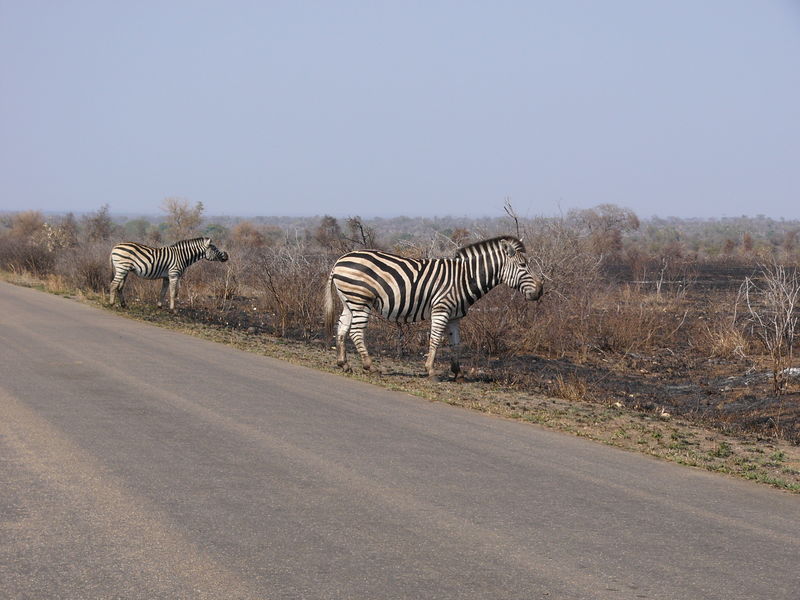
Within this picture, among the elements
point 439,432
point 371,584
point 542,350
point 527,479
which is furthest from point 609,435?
point 542,350

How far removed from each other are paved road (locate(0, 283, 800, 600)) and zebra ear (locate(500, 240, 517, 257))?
4.00 meters

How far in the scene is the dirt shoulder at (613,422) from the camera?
9.99 m

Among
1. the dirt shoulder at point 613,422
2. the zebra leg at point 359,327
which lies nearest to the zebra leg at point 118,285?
the dirt shoulder at point 613,422

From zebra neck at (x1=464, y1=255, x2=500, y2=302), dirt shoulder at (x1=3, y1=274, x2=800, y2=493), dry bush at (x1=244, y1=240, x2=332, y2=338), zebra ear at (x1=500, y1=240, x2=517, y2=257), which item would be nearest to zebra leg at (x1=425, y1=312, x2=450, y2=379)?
dirt shoulder at (x1=3, y1=274, x2=800, y2=493)

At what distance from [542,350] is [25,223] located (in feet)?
207

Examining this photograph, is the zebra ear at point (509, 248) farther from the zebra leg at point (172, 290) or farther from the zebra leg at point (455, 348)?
the zebra leg at point (172, 290)

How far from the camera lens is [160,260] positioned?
24.8 meters

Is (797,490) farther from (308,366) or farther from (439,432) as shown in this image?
(308,366)

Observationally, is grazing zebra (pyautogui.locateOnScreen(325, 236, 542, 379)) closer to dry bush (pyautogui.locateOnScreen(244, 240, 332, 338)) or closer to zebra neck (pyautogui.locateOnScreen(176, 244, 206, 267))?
dry bush (pyautogui.locateOnScreen(244, 240, 332, 338))

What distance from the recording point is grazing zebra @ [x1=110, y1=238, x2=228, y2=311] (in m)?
24.4

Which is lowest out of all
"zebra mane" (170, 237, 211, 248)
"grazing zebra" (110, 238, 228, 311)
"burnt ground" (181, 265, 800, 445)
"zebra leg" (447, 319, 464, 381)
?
"burnt ground" (181, 265, 800, 445)

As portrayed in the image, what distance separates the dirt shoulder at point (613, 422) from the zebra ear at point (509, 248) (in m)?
2.16

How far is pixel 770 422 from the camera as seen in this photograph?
43.3 ft

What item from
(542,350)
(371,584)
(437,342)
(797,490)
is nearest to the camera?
(371,584)
